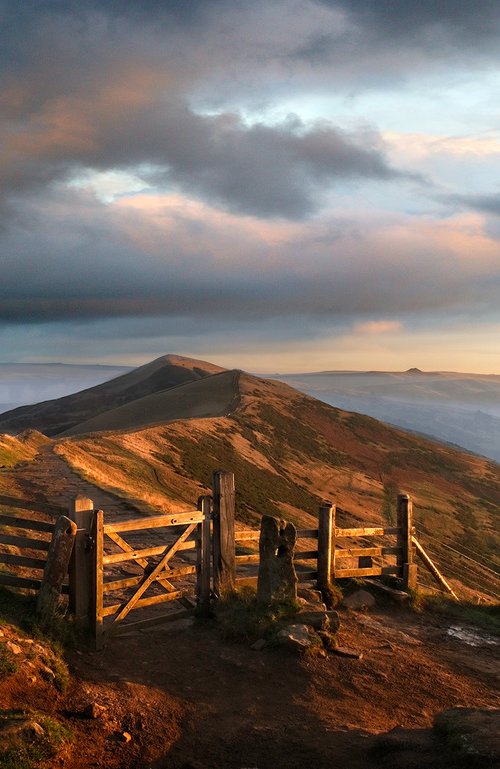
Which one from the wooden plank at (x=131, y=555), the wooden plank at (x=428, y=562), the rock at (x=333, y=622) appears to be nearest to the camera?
the wooden plank at (x=131, y=555)

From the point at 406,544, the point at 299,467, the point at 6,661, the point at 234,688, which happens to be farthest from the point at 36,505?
the point at 299,467

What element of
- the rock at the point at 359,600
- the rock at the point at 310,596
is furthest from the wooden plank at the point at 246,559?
the rock at the point at 359,600

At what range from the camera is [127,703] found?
8.65 meters

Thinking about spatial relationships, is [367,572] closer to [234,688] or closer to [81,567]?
[234,688]

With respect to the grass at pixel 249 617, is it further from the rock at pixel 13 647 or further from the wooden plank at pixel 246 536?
the rock at pixel 13 647

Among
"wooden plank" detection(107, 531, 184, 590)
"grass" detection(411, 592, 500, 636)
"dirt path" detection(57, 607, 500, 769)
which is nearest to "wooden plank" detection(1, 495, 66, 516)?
"wooden plank" detection(107, 531, 184, 590)

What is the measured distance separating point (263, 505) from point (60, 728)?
114 ft

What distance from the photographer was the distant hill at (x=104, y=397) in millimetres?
137125

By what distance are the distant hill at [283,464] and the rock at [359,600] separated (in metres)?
10.1

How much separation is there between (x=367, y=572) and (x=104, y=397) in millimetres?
148749

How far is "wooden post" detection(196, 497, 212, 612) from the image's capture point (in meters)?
12.2

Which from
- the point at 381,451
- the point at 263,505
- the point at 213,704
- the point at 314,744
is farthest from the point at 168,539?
the point at 381,451

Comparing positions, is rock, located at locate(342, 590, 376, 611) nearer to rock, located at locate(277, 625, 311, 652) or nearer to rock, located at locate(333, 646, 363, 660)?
rock, located at locate(333, 646, 363, 660)

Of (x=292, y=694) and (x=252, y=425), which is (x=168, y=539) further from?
(x=252, y=425)
